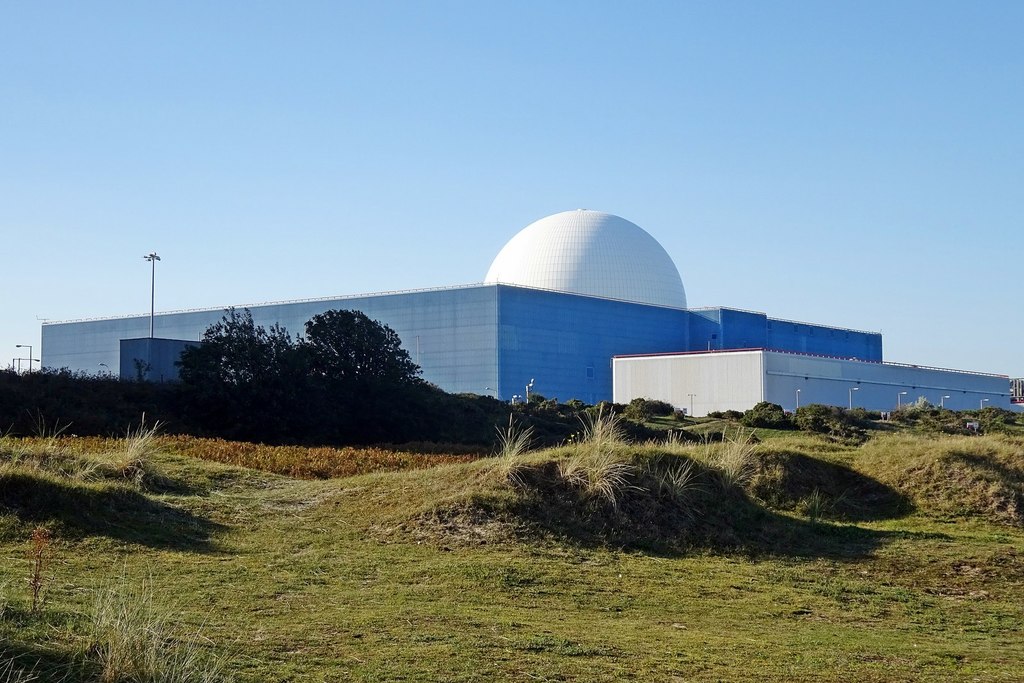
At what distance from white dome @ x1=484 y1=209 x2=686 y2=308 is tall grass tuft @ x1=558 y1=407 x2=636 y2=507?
75450mm

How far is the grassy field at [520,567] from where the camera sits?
28.6 feet

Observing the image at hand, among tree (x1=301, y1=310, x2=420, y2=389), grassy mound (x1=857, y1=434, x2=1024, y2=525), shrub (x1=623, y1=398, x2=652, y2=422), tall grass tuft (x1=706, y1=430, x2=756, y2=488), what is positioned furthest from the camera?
shrub (x1=623, y1=398, x2=652, y2=422)

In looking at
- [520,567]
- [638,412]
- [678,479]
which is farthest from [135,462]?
[638,412]

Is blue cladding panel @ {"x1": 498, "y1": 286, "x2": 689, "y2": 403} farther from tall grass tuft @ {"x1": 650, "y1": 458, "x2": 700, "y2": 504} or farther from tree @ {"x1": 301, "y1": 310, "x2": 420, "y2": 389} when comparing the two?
tall grass tuft @ {"x1": 650, "y1": 458, "x2": 700, "y2": 504}

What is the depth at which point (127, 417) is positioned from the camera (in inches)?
1164

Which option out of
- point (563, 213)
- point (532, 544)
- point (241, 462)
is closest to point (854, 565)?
point (532, 544)

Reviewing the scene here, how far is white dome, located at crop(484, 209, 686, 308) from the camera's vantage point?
3674 inches

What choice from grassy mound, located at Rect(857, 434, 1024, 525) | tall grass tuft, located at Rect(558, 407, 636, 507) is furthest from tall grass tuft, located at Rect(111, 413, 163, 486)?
grassy mound, located at Rect(857, 434, 1024, 525)

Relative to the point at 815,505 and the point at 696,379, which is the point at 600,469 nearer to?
the point at 815,505

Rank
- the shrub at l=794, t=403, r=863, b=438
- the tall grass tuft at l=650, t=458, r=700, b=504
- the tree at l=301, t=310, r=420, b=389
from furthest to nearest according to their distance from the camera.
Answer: the shrub at l=794, t=403, r=863, b=438
the tree at l=301, t=310, r=420, b=389
the tall grass tuft at l=650, t=458, r=700, b=504

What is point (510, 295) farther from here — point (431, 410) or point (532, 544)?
point (532, 544)

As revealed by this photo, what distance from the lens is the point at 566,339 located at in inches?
3398

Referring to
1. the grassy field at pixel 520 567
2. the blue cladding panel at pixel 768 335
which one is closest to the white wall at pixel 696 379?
the blue cladding panel at pixel 768 335

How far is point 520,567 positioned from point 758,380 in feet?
215
